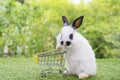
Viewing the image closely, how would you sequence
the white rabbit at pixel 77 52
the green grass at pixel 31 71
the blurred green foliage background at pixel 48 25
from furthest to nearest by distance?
the blurred green foliage background at pixel 48 25 → the green grass at pixel 31 71 → the white rabbit at pixel 77 52

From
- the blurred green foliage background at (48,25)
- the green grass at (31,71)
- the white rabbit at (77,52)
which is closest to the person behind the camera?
the white rabbit at (77,52)

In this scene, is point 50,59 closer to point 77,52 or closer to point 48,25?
point 77,52

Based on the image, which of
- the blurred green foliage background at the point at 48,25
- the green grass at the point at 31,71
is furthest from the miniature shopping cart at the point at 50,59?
the blurred green foliage background at the point at 48,25

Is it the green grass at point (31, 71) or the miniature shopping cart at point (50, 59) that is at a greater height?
the miniature shopping cart at point (50, 59)

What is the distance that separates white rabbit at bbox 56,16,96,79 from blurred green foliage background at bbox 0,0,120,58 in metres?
1.37

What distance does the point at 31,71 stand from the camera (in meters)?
1.87

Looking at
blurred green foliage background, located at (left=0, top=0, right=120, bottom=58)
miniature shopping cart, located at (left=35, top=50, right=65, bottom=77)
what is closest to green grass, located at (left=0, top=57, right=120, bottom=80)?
miniature shopping cart, located at (left=35, top=50, right=65, bottom=77)

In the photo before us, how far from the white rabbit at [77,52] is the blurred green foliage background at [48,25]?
1.37m

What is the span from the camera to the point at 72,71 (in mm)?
1705

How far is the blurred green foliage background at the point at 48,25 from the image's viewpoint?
10.1 feet

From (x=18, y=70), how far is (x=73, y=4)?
5.80 feet

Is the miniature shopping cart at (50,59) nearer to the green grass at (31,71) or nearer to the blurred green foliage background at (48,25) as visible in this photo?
the green grass at (31,71)

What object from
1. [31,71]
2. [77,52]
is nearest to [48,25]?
[31,71]

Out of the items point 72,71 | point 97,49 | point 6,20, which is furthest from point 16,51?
point 72,71
